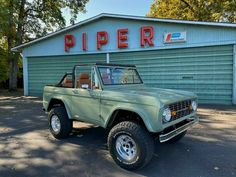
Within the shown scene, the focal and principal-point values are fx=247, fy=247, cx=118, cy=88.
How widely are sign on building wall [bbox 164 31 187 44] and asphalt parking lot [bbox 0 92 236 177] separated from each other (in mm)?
5471

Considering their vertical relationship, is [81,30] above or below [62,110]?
above

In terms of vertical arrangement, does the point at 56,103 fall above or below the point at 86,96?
below

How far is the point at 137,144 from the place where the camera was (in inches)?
165

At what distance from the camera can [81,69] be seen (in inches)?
231

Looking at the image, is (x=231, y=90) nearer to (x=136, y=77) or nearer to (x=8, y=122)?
(x=136, y=77)

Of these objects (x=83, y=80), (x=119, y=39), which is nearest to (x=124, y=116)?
(x=83, y=80)

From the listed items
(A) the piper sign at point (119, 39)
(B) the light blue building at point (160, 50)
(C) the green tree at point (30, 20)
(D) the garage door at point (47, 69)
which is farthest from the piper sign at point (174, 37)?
(C) the green tree at point (30, 20)

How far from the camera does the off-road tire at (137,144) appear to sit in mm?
4152

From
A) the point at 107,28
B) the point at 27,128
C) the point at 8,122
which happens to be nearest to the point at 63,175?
the point at 27,128

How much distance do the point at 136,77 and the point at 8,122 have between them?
16.7 feet

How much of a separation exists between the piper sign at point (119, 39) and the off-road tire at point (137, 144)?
29.2 feet

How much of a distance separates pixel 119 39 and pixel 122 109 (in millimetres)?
9491

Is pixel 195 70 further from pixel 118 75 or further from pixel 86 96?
pixel 86 96

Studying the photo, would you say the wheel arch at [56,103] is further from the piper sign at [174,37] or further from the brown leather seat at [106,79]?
the piper sign at [174,37]
